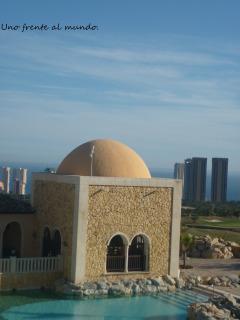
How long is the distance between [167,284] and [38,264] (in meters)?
4.63

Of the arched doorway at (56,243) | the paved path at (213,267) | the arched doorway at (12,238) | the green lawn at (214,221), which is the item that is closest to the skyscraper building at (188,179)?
the green lawn at (214,221)

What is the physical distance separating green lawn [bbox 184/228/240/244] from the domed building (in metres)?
12.8

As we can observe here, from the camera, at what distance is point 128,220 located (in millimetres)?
19500

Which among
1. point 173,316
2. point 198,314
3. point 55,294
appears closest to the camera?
point 198,314

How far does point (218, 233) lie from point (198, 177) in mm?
48023

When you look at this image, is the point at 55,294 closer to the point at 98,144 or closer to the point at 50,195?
the point at 50,195

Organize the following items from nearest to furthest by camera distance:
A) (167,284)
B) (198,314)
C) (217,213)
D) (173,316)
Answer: (198,314) → (173,316) → (167,284) → (217,213)

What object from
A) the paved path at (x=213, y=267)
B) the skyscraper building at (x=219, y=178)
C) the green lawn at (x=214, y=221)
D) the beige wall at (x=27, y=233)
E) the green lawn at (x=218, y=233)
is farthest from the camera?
the skyscraper building at (x=219, y=178)

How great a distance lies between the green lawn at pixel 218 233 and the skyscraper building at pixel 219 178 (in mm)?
47117

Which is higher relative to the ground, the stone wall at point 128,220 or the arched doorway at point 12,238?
the stone wall at point 128,220

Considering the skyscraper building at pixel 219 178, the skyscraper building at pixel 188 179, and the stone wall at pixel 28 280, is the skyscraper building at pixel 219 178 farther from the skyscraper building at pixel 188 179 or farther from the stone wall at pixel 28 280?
the stone wall at pixel 28 280

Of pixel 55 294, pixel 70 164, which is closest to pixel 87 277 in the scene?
pixel 55 294

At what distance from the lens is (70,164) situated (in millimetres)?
20516

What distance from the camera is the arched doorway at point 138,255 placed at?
65.2 ft
